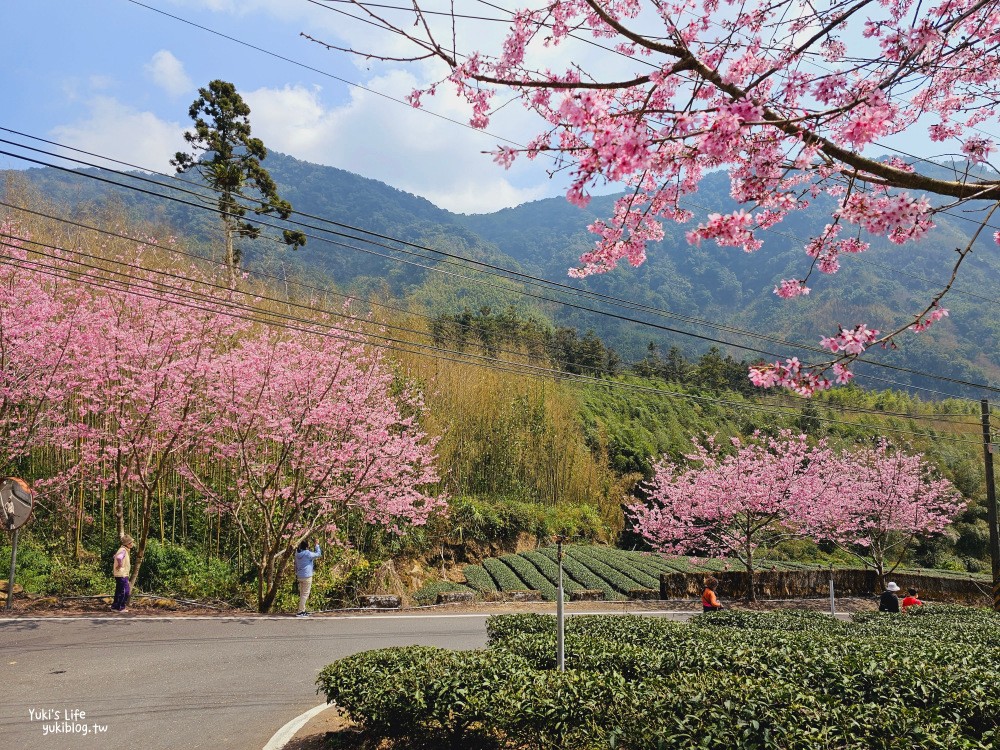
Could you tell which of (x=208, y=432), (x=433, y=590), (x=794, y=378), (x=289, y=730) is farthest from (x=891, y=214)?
(x=433, y=590)

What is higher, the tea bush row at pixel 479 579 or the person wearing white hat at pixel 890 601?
the person wearing white hat at pixel 890 601

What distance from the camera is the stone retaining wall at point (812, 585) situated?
16.7 meters

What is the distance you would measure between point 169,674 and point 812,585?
17.2 meters

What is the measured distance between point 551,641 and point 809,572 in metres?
14.8

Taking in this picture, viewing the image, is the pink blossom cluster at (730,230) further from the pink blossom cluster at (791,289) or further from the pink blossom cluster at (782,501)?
the pink blossom cluster at (782,501)

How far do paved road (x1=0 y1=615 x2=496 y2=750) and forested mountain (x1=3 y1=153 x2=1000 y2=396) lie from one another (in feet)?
155

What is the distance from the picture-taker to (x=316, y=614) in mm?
11469

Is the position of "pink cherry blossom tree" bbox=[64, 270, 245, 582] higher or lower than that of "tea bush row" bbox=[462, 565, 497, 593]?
higher

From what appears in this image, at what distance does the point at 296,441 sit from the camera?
38.8 ft

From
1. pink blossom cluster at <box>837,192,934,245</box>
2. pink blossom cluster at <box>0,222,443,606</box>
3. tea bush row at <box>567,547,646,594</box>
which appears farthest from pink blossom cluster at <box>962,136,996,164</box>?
tea bush row at <box>567,547,646,594</box>

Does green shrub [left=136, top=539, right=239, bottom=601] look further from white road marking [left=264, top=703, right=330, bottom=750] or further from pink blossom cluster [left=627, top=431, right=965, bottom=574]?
pink blossom cluster [left=627, top=431, right=965, bottom=574]

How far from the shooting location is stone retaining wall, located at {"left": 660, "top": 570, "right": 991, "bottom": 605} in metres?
16.7

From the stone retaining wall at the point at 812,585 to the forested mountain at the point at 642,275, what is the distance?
41.4m

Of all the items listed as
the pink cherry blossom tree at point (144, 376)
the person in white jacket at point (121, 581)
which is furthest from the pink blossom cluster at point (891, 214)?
the person in white jacket at point (121, 581)
